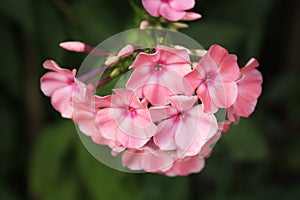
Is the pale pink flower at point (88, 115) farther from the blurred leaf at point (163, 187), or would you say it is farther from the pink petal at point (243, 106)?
the blurred leaf at point (163, 187)

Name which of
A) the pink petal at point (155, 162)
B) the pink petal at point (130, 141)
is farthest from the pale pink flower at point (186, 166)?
the pink petal at point (130, 141)

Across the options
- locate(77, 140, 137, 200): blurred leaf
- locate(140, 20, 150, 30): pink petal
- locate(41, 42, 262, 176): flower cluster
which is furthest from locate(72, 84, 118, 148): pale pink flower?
locate(77, 140, 137, 200): blurred leaf

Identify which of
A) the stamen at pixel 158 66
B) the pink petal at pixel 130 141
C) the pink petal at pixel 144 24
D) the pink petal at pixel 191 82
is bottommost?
the pink petal at pixel 130 141

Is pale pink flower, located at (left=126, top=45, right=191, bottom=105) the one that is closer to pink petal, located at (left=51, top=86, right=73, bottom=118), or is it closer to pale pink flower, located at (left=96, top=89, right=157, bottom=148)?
pale pink flower, located at (left=96, top=89, right=157, bottom=148)

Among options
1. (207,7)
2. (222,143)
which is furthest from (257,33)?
(222,143)
